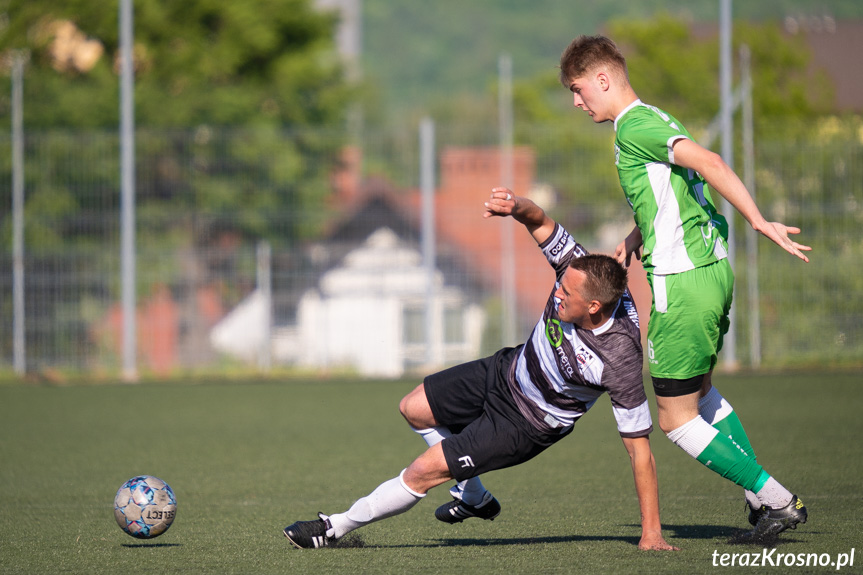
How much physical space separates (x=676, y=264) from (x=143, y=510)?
2.52m

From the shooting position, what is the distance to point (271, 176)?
15.8m

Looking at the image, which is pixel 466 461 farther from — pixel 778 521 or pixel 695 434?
pixel 778 521

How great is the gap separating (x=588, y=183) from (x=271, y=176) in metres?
4.56

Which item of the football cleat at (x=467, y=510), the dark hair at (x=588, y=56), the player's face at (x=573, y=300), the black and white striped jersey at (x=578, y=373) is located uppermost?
the dark hair at (x=588, y=56)

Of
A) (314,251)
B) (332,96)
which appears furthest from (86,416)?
(332,96)

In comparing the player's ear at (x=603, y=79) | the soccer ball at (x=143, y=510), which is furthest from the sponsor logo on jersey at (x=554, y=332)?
the soccer ball at (x=143, y=510)

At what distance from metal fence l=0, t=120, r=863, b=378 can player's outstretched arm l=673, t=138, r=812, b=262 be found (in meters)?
11.1

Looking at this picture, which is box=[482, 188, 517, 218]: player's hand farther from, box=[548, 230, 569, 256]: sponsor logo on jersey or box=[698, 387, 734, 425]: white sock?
box=[698, 387, 734, 425]: white sock

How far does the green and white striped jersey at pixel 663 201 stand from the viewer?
4.54 meters

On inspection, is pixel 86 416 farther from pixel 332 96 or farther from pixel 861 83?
pixel 861 83

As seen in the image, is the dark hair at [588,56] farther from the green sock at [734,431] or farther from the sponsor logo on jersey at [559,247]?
the green sock at [734,431]

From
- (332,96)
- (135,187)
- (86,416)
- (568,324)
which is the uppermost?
(332,96)

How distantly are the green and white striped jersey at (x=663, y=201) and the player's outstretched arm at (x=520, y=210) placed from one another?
1.29 ft

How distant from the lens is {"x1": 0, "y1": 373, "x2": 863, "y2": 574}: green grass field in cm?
452
